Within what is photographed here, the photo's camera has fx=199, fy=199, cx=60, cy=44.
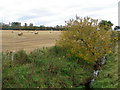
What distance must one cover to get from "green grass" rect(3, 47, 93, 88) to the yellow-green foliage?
31.5 inches

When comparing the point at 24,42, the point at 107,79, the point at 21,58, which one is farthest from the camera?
the point at 24,42

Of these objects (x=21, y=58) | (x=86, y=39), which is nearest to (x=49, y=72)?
(x=21, y=58)

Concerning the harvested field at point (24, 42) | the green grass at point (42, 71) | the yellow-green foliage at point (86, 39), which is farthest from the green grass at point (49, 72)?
the harvested field at point (24, 42)

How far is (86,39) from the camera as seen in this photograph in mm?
11500

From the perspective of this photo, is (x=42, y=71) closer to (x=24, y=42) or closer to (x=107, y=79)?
(x=107, y=79)

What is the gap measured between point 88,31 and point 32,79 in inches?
196

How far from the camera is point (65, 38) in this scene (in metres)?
12.0

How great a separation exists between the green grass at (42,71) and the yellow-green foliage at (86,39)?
799 millimetres

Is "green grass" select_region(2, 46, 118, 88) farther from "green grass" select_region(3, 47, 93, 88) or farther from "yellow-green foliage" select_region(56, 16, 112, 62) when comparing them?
"yellow-green foliage" select_region(56, 16, 112, 62)

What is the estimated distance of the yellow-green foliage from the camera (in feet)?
37.0

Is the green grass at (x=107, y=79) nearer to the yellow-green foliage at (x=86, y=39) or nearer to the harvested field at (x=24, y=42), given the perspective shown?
the yellow-green foliage at (x=86, y=39)

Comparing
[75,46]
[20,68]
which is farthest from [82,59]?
[20,68]

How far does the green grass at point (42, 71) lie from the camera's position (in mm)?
7758

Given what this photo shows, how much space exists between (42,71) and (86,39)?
150 inches
